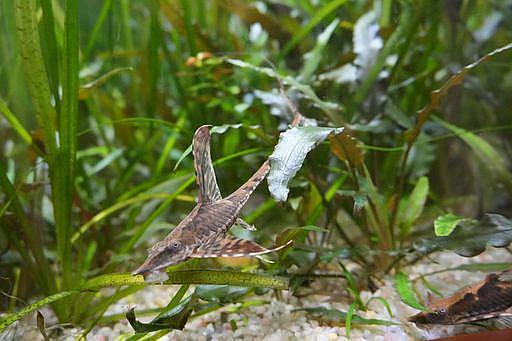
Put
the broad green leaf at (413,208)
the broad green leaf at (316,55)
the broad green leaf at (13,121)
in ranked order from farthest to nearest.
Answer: the broad green leaf at (316,55) → the broad green leaf at (413,208) → the broad green leaf at (13,121)

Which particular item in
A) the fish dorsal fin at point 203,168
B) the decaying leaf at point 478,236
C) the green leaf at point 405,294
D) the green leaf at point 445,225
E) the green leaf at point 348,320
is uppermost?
the fish dorsal fin at point 203,168

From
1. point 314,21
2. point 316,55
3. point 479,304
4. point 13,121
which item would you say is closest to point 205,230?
point 479,304

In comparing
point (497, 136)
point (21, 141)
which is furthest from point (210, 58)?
point (497, 136)

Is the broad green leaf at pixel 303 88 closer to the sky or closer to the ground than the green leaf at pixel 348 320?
closer to the sky

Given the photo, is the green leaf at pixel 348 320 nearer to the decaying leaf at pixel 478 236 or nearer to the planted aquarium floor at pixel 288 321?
the planted aquarium floor at pixel 288 321

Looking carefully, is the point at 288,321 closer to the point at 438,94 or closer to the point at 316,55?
the point at 438,94

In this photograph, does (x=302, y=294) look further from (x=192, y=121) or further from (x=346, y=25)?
(x=346, y=25)

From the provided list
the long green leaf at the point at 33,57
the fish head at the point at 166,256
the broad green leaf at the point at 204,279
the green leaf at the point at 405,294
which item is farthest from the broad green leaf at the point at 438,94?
the long green leaf at the point at 33,57
